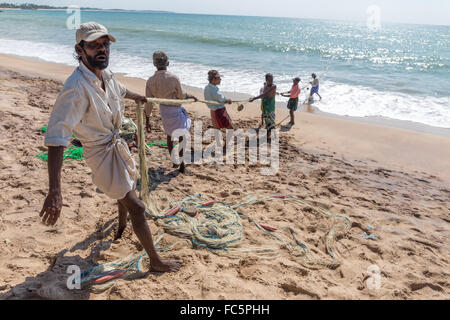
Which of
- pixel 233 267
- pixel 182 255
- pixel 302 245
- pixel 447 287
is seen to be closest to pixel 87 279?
pixel 182 255

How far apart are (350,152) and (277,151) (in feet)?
5.30

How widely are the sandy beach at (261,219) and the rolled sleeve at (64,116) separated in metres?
1.18

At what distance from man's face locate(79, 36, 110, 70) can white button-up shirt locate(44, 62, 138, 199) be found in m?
0.08

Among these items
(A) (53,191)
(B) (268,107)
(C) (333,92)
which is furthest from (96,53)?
(C) (333,92)

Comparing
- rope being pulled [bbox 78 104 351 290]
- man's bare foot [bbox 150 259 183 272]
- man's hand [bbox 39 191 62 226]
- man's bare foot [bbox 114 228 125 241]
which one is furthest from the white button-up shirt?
man's bare foot [bbox 114 228 125 241]

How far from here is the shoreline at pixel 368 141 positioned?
5957 millimetres

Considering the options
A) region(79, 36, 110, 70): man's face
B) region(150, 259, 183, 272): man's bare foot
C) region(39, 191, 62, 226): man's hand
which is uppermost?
region(79, 36, 110, 70): man's face

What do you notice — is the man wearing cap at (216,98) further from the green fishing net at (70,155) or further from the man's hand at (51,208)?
the man's hand at (51,208)

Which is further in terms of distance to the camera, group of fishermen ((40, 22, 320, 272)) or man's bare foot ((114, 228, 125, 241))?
man's bare foot ((114, 228, 125, 241))

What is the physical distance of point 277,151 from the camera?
231 inches

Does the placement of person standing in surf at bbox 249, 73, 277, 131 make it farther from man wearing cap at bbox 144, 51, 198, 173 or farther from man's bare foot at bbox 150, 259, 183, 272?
man's bare foot at bbox 150, 259, 183, 272

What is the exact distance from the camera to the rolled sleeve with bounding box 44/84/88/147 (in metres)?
1.86

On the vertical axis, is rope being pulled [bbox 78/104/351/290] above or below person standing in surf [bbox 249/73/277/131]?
below

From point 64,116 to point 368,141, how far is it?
6.59m
